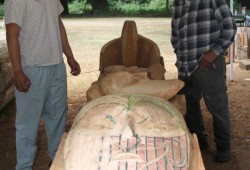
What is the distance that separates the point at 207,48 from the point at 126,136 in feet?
5.89

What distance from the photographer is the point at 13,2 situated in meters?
2.83

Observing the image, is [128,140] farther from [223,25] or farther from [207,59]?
[223,25]

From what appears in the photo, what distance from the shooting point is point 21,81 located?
2.86 metres

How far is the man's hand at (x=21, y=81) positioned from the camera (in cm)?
286

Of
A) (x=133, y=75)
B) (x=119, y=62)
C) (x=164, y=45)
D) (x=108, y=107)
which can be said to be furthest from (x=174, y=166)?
(x=164, y=45)

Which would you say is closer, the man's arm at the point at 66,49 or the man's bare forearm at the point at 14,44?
the man's bare forearm at the point at 14,44

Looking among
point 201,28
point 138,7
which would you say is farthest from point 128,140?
point 138,7

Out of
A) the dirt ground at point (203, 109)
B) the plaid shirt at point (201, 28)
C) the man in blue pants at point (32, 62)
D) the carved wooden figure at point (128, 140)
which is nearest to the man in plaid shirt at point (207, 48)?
the plaid shirt at point (201, 28)

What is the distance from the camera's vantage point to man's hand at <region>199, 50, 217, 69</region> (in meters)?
3.32

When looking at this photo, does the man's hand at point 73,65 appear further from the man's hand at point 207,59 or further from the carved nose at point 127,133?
the carved nose at point 127,133

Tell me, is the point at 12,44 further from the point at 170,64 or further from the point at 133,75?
the point at 170,64

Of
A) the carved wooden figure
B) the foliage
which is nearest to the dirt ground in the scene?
the carved wooden figure

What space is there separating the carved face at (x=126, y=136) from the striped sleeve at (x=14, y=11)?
1060mm

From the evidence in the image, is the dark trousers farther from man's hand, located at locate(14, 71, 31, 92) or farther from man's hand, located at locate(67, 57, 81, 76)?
man's hand, located at locate(14, 71, 31, 92)
